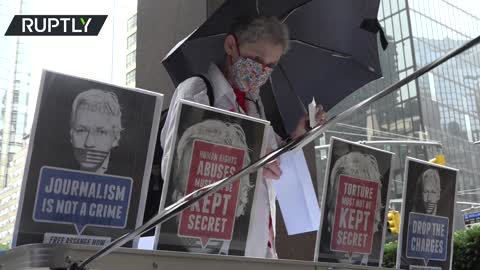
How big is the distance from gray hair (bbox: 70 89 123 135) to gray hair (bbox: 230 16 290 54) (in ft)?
2.64

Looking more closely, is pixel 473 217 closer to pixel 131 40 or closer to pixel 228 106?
pixel 131 40

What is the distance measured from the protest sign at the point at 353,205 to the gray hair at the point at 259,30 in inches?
21.3

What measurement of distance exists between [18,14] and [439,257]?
276 cm

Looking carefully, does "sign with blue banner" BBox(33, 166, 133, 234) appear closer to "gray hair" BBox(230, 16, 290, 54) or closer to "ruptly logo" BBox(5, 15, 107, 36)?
"gray hair" BBox(230, 16, 290, 54)

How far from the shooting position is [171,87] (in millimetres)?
2305

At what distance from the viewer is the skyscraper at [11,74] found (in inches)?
120

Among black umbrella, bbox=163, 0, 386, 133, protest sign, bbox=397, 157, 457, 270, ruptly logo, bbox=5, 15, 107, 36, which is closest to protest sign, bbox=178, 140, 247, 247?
protest sign, bbox=397, 157, 457, 270

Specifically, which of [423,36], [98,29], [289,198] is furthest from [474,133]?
[289,198]

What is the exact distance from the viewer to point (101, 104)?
0.98 meters

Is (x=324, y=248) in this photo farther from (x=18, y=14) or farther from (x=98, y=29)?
(x=18, y=14)

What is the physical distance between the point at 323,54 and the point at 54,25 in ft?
6.41

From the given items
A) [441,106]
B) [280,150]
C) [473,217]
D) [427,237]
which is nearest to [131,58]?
[427,237]

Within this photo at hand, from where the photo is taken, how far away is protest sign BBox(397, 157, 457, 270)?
140 cm

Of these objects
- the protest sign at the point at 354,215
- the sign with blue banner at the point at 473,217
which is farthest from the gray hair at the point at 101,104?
the sign with blue banner at the point at 473,217
